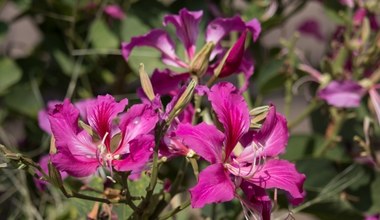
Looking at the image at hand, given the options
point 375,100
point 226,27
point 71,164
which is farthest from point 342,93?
point 71,164

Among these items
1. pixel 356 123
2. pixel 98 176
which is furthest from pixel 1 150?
pixel 356 123

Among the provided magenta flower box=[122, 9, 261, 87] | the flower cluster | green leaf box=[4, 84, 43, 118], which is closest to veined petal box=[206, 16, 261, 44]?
magenta flower box=[122, 9, 261, 87]

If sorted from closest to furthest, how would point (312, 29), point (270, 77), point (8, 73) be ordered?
point (270, 77) < point (8, 73) < point (312, 29)

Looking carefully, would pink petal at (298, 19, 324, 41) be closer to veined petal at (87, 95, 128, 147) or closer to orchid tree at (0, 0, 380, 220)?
orchid tree at (0, 0, 380, 220)

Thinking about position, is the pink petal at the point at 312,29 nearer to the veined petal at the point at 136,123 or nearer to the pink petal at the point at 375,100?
the pink petal at the point at 375,100

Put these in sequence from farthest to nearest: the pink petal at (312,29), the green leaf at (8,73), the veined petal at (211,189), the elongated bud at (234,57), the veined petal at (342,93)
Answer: the pink petal at (312,29) → the green leaf at (8,73) → the veined petal at (342,93) → the elongated bud at (234,57) → the veined petal at (211,189)

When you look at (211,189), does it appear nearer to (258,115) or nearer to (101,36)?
(258,115)

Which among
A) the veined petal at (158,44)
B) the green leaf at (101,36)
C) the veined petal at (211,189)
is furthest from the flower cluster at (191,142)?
the green leaf at (101,36)
